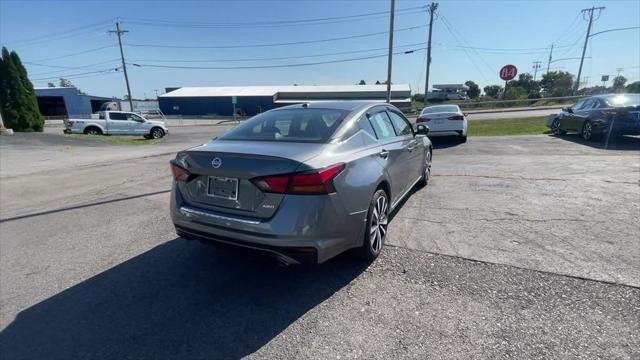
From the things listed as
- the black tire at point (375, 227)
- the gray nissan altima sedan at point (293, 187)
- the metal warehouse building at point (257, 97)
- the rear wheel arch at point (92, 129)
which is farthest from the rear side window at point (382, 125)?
the metal warehouse building at point (257, 97)

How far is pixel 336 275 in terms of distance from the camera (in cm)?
321

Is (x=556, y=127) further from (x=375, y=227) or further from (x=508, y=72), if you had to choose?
(x=508, y=72)

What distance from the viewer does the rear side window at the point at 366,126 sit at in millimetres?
3590

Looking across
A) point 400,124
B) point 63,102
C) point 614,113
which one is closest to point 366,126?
point 400,124

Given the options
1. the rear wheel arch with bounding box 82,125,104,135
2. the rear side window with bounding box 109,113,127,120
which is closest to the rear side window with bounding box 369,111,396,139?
the rear side window with bounding box 109,113,127,120

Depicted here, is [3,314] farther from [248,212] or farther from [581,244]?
[581,244]

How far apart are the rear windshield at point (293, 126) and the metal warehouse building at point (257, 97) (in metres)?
50.9

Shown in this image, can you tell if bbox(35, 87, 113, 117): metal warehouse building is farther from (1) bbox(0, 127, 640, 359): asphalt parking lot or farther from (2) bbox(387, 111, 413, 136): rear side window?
(2) bbox(387, 111, 413, 136): rear side window

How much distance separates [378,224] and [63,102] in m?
63.1

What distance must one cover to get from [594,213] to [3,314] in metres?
6.72

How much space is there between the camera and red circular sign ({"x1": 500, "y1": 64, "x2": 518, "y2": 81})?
2636cm

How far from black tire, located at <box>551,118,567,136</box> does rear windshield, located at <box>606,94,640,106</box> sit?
7.45 feet

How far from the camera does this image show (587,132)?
10.9 metres

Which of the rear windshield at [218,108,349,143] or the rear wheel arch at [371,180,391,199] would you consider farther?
the rear wheel arch at [371,180,391,199]
